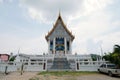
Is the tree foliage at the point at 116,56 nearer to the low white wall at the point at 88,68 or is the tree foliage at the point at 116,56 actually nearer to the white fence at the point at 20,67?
the low white wall at the point at 88,68

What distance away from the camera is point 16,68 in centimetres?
1905

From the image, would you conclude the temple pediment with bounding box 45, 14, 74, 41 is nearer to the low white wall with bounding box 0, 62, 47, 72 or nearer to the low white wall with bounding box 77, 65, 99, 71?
the low white wall with bounding box 0, 62, 47, 72

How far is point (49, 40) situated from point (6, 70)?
13533mm

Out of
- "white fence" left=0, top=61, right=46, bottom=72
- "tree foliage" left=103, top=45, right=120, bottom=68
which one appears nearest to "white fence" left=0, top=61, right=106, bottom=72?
"white fence" left=0, top=61, right=46, bottom=72

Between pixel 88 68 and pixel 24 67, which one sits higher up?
pixel 24 67

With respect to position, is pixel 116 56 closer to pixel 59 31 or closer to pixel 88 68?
pixel 88 68

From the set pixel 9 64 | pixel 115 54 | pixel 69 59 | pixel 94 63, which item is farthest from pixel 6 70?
pixel 115 54

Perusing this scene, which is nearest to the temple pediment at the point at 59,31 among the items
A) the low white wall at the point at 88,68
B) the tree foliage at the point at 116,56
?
the low white wall at the point at 88,68

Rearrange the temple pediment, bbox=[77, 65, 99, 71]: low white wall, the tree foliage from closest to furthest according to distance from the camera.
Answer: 1. the tree foliage
2. bbox=[77, 65, 99, 71]: low white wall
3. the temple pediment

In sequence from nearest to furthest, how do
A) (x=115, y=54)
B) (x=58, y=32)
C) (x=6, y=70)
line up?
(x=115, y=54), (x=6, y=70), (x=58, y=32)

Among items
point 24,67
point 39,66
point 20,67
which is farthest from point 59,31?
point 20,67

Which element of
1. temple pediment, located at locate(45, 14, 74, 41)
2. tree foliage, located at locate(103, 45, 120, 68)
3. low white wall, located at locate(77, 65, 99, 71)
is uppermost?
temple pediment, located at locate(45, 14, 74, 41)

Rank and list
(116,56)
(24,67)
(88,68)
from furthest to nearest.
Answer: (24,67), (88,68), (116,56)

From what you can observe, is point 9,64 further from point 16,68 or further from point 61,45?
point 61,45
